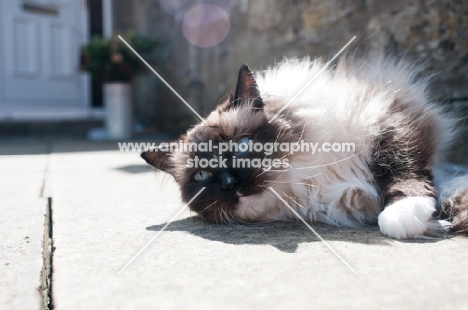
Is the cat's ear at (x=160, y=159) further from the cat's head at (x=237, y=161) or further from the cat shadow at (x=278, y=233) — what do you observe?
the cat shadow at (x=278, y=233)

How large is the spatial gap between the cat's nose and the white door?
604 centimetres

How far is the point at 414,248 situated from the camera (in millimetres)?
1373

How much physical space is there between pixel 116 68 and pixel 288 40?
10.7 feet

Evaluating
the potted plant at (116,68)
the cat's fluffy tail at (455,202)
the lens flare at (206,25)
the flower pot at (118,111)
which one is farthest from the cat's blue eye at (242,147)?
the flower pot at (118,111)

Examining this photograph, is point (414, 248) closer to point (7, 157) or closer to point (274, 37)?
point (274, 37)

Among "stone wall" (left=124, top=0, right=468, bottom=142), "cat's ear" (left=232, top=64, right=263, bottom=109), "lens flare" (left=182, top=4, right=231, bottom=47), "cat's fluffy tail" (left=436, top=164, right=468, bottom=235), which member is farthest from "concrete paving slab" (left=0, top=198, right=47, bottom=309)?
"lens flare" (left=182, top=4, right=231, bottom=47)

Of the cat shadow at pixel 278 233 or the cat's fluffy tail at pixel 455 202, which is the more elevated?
the cat's fluffy tail at pixel 455 202

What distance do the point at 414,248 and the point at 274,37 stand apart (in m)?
2.92

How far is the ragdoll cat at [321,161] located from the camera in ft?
5.64

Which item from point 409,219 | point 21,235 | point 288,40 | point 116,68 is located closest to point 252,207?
point 409,219

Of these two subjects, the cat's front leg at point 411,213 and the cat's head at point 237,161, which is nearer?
the cat's front leg at point 411,213

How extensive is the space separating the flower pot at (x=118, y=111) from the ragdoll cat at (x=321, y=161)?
4328mm

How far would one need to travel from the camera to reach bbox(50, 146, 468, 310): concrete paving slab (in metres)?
1.00

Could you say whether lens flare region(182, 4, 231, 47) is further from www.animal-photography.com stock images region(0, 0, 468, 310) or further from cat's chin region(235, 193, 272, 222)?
cat's chin region(235, 193, 272, 222)
